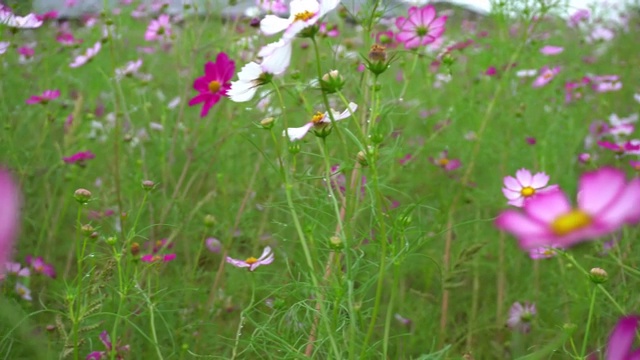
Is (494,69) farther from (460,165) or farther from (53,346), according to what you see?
(53,346)

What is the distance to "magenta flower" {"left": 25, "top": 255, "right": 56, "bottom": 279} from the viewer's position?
1152 mm

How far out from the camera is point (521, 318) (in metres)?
1.09

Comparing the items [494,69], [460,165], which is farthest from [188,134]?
[494,69]

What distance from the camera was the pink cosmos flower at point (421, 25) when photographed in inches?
44.0

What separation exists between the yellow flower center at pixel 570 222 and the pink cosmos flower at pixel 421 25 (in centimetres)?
81

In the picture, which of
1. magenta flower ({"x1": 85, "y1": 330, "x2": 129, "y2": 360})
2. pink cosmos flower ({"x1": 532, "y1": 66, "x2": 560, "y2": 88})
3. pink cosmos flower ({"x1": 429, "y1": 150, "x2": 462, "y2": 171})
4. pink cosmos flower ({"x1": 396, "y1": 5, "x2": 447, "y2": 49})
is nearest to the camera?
magenta flower ({"x1": 85, "y1": 330, "x2": 129, "y2": 360})

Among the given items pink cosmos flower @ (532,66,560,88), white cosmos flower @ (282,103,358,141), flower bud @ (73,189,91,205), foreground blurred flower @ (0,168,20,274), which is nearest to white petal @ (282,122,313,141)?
white cosmos flower @ (282,103,358,141)

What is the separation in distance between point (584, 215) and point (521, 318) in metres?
0.82

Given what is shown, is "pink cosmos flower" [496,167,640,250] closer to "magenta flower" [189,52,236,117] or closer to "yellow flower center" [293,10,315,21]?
"yellow flower center" [293,10,315,21]

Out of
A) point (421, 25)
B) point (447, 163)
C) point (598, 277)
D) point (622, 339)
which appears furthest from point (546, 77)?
point (622, 339)

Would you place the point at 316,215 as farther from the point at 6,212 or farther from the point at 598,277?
the point at 6,212

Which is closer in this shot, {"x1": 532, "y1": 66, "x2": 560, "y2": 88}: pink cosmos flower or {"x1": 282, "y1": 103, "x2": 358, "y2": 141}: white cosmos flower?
{"x1": 282, "y1": 103, "x2": 358, "y2": 141}: white cosmos flower

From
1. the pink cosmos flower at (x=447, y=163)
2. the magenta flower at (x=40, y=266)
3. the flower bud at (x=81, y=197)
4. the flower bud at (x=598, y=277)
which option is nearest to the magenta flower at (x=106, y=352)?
the flower bud at (x=81, y=197)

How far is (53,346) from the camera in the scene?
3.10 ft
